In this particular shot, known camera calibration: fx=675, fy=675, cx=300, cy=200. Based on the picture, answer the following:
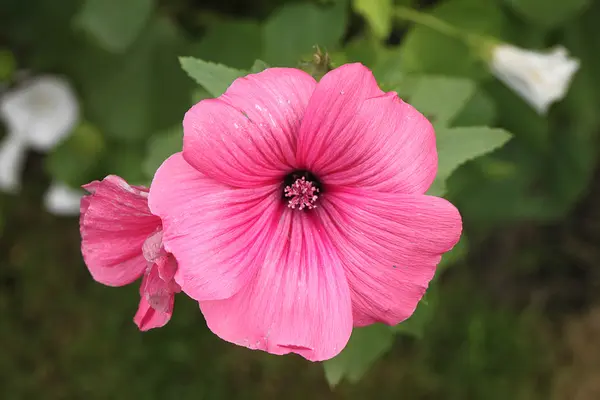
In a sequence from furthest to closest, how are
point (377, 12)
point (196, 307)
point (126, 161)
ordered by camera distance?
point (196, 307), point (126, 161), point (377, 12)

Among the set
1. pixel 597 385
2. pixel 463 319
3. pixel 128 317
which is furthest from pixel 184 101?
pixel 597 385

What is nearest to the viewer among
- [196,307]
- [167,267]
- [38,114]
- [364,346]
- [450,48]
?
[167,267]

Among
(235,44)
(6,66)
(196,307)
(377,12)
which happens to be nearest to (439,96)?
(377,12)

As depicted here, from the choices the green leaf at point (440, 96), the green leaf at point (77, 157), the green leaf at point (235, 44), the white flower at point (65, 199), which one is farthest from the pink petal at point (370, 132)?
the white flower at point (65, 199)

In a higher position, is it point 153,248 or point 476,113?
point 153,248

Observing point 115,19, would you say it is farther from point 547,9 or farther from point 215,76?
point 547,9

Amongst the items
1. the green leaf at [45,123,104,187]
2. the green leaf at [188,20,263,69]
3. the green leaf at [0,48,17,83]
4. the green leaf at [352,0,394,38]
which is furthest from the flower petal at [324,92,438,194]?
the green leaf at [0,48,17,83]
